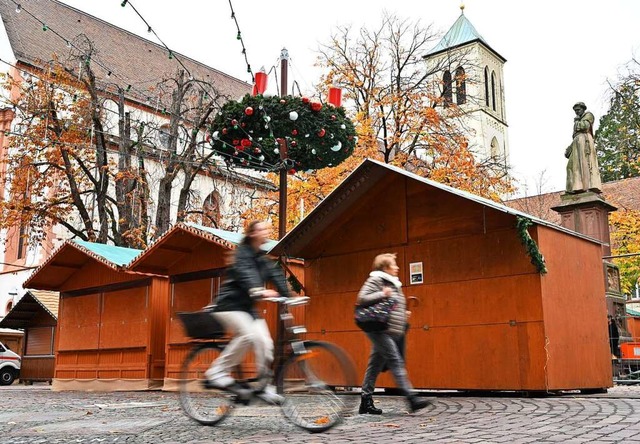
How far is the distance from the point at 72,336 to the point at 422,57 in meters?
15.9

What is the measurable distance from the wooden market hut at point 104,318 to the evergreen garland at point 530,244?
9.21 meters

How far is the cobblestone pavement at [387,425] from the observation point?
19.7 feet

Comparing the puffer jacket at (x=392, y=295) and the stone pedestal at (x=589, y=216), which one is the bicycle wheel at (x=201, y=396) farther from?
the stone pedestal at (x=589, y=216)

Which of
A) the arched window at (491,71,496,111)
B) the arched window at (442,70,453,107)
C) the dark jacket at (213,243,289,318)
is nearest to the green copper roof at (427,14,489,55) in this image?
the arched window at (491,71,496,111)

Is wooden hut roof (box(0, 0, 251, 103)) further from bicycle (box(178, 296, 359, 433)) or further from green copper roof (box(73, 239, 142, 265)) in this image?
bicycle (box(178, 296, 359, 433))

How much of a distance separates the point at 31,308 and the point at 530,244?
23.3m

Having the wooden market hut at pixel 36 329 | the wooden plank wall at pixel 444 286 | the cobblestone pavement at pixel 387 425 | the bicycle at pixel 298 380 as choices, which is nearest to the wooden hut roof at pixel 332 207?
the wooden plank wall at pixel 444 286

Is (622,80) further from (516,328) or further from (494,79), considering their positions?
(494,79)

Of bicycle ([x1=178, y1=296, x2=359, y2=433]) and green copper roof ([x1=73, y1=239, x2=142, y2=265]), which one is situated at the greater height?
green copper roof ([x1=73, y1=239, x2=142, y2=265])

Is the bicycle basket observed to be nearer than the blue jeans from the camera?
Yes

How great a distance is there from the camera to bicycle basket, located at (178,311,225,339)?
6.66 meters

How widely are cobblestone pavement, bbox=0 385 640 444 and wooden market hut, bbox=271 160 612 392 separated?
1128 millimetres

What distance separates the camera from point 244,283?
659 centimetres

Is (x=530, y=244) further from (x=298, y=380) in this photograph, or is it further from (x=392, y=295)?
(x=298, y=380)
